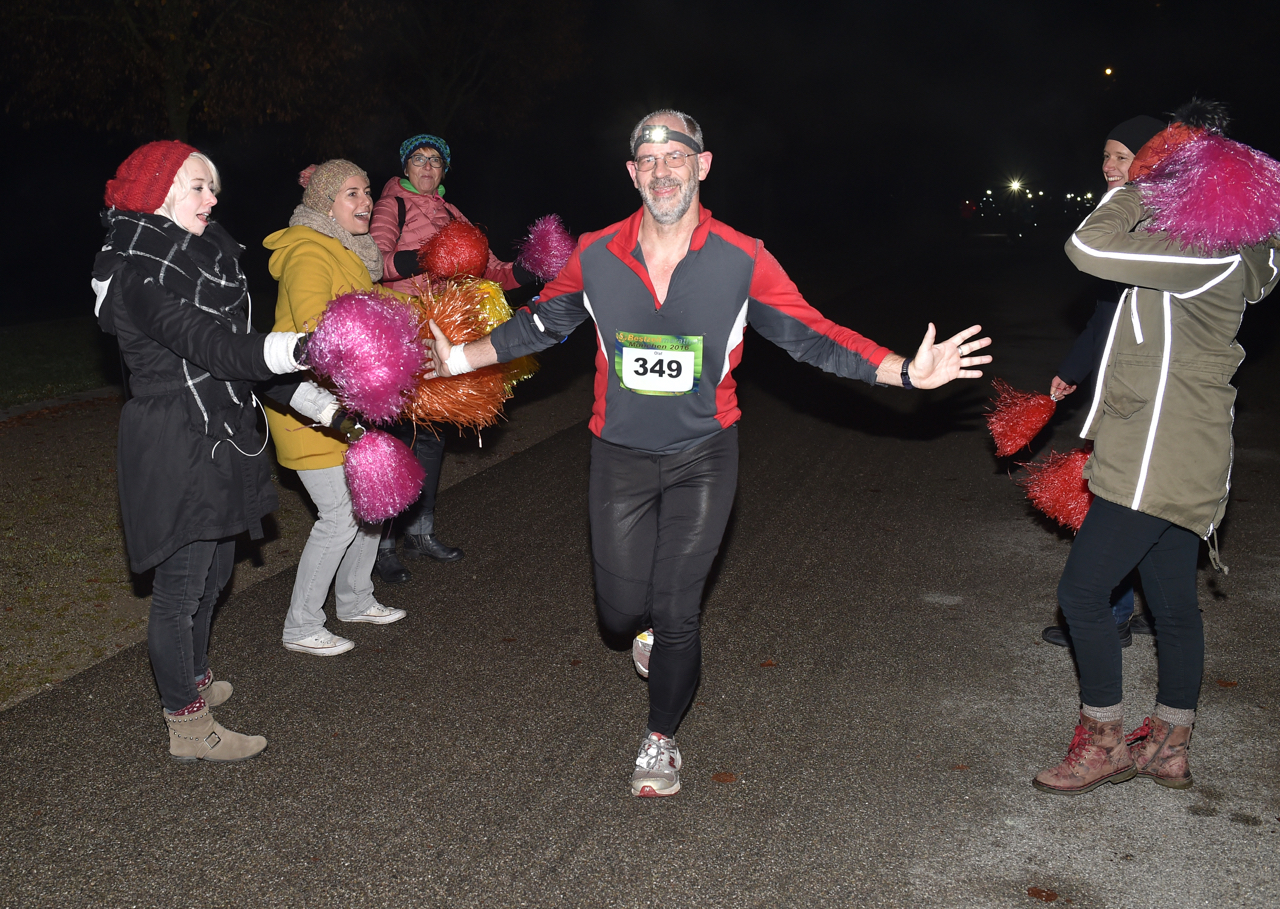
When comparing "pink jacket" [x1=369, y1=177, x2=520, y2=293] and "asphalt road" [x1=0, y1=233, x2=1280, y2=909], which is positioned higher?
"pink jacket" [x1=369, y1=177, x2=520, y2=293]

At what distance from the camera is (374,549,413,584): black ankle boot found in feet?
18.3

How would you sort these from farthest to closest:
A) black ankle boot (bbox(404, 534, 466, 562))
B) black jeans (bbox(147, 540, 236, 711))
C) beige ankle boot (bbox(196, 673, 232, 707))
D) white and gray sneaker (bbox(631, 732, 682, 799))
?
black ankle boot (bbox(404, 534, 466, 562)) < beige ankle boot (bbox(196, 673, 232, 707)) < black jeans (bbox(147, 540, 236, 711)) < white and gray sneaker (bbox(631, 732, 682, 799))

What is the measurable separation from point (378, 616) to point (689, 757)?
1913 millimetres

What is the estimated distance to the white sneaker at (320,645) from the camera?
15.3ft

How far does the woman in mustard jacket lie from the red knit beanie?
701mm

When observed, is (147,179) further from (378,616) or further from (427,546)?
(427,546)

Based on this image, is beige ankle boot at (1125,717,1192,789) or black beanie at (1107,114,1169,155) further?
black beanie at (1107,114,1169,155)

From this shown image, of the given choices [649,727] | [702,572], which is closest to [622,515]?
[702,572]

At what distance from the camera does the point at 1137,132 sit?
412 cm

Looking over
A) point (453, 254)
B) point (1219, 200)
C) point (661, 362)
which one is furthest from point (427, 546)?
point (1219, 200)

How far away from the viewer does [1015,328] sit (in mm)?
17406

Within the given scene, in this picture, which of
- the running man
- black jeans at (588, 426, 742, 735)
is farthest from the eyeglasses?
black jeans at (588, 426, 742, 735)

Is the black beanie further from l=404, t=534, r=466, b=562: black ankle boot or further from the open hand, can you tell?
l=404, t=534, r=466, b=562: black ankle boot

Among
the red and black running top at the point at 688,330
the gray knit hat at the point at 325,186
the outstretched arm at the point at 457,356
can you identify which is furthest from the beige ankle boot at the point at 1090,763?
the gray knit hat at the point at 325,186
